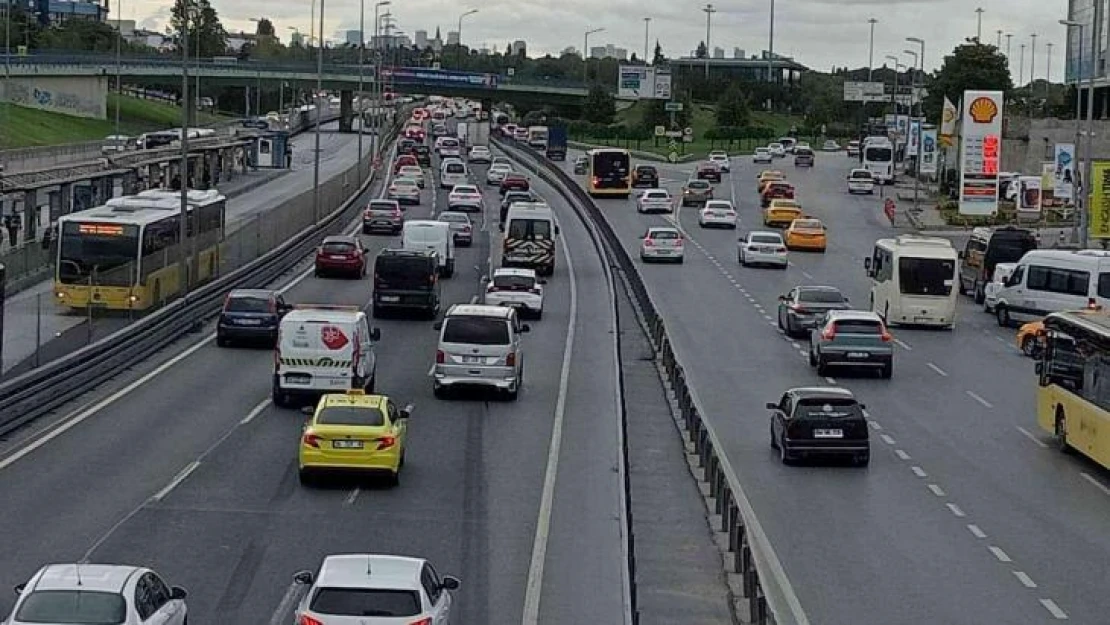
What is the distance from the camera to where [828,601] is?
21.4 meters

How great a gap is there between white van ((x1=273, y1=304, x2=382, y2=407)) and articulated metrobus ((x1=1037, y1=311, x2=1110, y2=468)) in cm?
A: 1244

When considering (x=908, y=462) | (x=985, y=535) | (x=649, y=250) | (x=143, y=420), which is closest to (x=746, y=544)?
(x=985, y=535)

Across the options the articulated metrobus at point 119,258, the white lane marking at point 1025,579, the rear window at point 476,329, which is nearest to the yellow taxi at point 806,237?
the articulated metrobus at point 119,258

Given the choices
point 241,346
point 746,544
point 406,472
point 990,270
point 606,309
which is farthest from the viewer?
point 990,270

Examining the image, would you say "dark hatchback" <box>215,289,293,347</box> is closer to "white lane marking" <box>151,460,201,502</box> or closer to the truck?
"white lane marking" <box>151,460,201,502</box>

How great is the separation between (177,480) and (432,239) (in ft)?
111

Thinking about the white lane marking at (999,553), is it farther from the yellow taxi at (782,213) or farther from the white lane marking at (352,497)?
the yellow taxi at (782,213)

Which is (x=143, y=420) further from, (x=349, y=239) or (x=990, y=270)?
(x=990, y=270)

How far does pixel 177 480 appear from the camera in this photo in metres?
28.1

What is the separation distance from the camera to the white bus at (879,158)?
122 metres

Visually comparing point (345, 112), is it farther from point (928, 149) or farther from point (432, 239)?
point (432, 239)

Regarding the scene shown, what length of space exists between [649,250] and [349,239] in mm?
12336

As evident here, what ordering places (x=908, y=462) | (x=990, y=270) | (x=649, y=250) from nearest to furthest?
(x=908, y=462) → (x=990, y=270) → (x=649, y=250)

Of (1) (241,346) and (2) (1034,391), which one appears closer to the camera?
(2) (1034,391)
